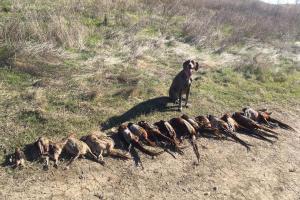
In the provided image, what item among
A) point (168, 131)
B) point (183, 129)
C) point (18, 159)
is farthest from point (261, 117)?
point (18, 159)

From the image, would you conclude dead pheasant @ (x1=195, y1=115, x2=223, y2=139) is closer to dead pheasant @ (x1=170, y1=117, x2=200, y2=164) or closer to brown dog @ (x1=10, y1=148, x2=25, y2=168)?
dead pheasant @ (x1=170, y1=117, x2=200, y2=164)

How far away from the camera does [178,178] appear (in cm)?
669

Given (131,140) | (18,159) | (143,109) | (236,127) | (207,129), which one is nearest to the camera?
A: (18,159)

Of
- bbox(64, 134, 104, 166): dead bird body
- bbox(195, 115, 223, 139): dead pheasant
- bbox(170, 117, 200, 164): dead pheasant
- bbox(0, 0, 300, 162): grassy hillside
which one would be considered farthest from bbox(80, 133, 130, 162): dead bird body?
bbox(195, 115, 223, 139): dead pheasant

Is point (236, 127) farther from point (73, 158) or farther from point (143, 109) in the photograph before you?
point (73, 158)

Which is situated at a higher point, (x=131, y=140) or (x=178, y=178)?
(x=131, y=140)

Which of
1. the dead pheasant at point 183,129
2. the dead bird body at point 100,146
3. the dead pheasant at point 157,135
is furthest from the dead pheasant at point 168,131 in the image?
the dead bird body at point 100,146

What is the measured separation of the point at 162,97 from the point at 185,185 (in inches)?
136

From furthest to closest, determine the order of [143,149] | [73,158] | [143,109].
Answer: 1. [143,109]
2. [143,149]
3. [73,158]

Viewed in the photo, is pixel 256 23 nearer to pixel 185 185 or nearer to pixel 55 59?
pixel 55 59

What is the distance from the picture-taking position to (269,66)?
1334 cm

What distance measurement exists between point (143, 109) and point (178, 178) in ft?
8.44

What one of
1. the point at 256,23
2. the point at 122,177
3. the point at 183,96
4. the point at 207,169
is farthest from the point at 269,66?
the point at 122,177

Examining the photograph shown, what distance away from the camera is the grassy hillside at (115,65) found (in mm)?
8211
